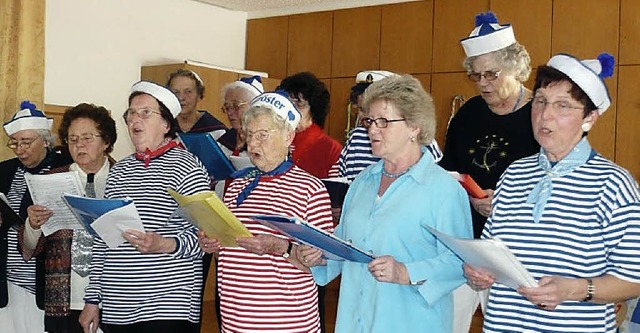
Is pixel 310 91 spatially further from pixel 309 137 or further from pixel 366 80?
pixel 366 80

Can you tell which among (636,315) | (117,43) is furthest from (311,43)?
(636,315)

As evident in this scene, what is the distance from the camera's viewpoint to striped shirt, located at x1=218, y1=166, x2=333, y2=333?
2795 mm

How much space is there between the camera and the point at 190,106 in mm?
4938

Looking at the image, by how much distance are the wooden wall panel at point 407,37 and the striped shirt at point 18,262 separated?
17.1 feet

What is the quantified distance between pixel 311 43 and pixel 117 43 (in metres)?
2.24

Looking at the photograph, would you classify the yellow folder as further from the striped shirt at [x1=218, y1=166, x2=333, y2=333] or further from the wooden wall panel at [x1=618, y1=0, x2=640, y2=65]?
the wooden wall panel at [x1=618, y1=0, x2=640, y2=65]

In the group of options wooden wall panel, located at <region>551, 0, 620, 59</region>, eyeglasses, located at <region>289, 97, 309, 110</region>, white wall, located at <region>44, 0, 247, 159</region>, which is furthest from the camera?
white wall, located at <region>44, 0, 247, 159</region>

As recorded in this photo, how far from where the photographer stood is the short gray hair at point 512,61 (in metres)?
3.35

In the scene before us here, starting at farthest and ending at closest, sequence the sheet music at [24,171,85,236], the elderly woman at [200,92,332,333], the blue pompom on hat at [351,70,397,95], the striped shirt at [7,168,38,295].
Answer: the striped shirt at [7,168,38,295] < the blue pompom on hat at [351,70,397,95] < the sheet music at [24,171,85,236] < the elderly woman at [200,92,332,333]

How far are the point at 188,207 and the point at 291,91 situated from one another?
1.39 m

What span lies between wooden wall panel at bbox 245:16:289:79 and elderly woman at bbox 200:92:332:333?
6935mm

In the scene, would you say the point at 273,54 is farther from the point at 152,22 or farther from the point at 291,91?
the point at 291,91

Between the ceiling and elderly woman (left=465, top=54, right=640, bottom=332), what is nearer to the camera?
elderly woman (left=465, top=54, right=640, bottom=332)

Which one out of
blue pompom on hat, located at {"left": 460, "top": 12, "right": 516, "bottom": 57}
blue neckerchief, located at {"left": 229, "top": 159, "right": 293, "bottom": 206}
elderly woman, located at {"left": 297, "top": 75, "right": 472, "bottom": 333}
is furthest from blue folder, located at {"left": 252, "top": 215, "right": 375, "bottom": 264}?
blue pompom on hat, located at {"left": 460, "top": 12, "right": 516, "bottom": 57}
